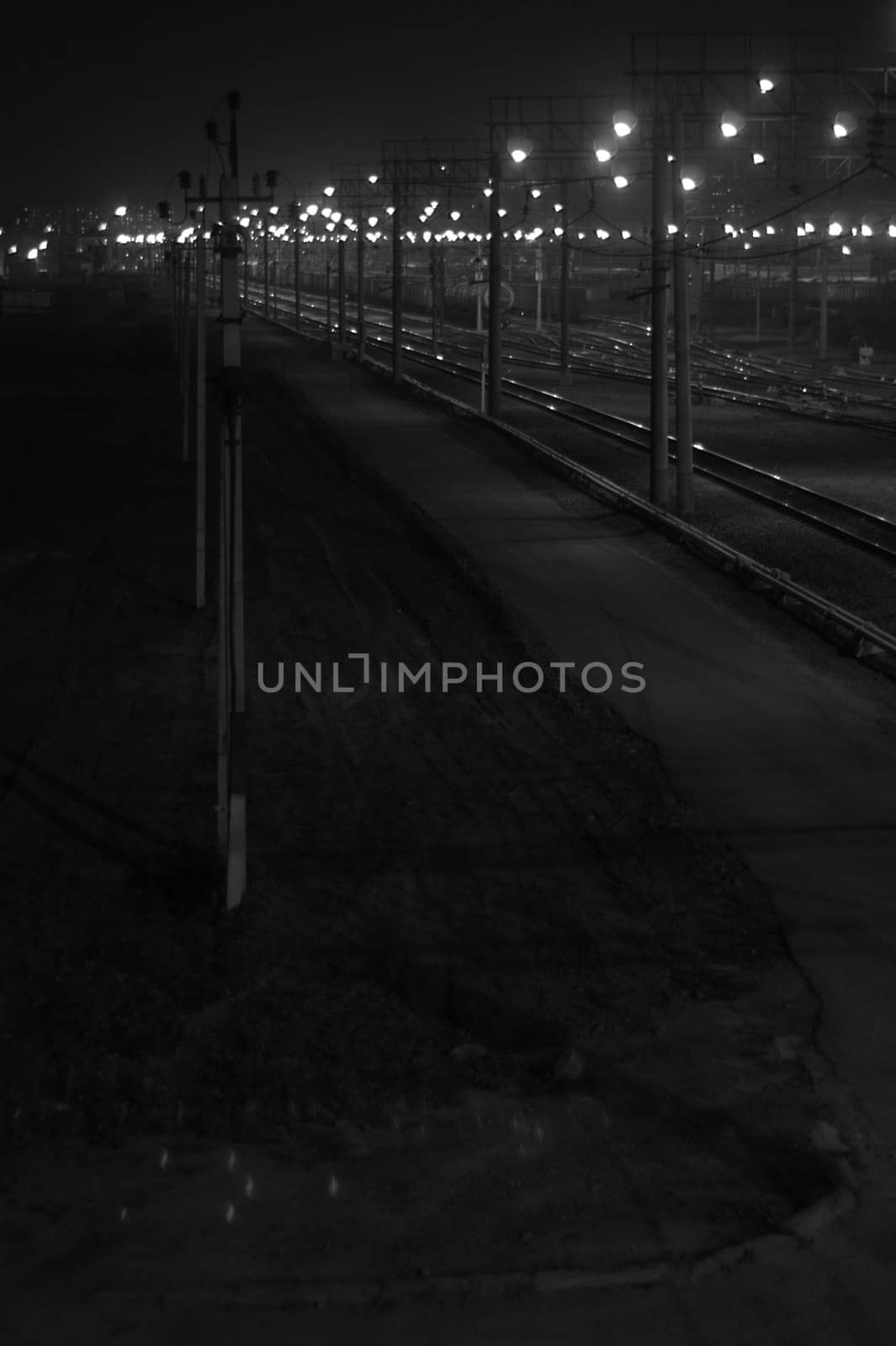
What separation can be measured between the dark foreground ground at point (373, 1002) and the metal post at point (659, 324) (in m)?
8.91

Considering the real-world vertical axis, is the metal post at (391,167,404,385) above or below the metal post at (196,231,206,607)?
above

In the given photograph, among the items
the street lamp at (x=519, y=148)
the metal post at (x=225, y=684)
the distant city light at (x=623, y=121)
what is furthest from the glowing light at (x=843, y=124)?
the metal post at (x=225, y=684)

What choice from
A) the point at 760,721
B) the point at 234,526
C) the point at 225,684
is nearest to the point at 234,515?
the point at 234,526

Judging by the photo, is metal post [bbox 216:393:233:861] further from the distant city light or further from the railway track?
the distant city light

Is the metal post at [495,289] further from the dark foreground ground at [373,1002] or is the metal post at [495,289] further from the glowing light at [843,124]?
the dark foreground ground at [373,1002]

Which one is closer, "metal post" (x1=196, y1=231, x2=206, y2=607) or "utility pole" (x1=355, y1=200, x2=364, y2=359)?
"metal post" (x1=196, y1=231, x2=206, y2=607)

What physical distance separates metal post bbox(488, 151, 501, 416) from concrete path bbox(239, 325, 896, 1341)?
371 inches

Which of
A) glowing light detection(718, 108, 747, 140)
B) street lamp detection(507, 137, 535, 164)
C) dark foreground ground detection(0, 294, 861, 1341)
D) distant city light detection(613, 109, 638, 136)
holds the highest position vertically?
street lamp detection(507, 137, 535, 164)

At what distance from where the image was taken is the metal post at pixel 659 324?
18562 millimetres

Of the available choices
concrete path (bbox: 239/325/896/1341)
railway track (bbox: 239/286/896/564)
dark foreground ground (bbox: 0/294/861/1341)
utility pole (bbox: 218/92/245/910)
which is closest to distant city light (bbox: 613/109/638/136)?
concrete path (bbox: 239/325/896/1341)

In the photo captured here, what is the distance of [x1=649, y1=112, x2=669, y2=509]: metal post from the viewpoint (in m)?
18.6

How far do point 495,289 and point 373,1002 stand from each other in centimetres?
2643

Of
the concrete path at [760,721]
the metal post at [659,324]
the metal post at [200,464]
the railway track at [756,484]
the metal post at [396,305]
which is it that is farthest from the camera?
the metal post at [396,305]

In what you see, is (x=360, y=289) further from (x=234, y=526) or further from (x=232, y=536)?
(x=234, y=526)
